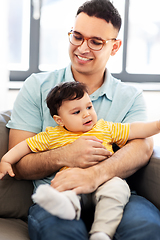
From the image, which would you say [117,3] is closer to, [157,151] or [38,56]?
[38,56]

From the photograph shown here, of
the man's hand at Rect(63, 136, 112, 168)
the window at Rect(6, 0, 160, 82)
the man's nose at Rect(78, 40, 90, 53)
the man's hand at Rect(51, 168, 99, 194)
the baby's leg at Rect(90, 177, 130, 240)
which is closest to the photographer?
the baby's leg at Rect(90, 177, 130, 240)

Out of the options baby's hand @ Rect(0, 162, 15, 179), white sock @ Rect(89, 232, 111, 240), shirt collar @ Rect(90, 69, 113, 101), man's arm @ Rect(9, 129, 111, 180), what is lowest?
white sock @ Rect(89, 232, 111, 240)

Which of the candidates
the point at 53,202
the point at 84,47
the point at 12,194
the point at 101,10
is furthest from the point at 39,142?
the point at 101,10

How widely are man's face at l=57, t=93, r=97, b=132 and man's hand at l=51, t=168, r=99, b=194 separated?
22 centimetres

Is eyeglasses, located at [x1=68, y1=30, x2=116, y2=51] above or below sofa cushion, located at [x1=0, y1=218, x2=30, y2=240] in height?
above

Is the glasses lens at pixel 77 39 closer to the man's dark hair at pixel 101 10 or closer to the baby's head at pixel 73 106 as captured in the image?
the man's dark hair at pixel 101 10

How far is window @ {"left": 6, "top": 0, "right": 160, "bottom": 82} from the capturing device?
3006mm

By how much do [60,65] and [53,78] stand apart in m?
1.61

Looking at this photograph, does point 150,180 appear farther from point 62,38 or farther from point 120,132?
point 62,38

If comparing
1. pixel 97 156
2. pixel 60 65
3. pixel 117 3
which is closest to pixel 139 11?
pixel 117 3

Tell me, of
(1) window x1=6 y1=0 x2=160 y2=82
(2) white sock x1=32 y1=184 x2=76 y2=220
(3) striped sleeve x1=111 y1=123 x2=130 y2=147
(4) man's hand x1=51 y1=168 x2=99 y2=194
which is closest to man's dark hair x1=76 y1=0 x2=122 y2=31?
(3) striped sleeve x1=111 y1=123 x2=130 y2=147

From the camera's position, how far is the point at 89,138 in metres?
1.35

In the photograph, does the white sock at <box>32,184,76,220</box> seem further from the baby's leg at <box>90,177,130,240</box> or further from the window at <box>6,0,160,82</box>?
the window at <box>6,0,160,82</box>

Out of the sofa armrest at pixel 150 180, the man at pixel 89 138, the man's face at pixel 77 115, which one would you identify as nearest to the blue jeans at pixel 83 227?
the man at pixel 89 138
